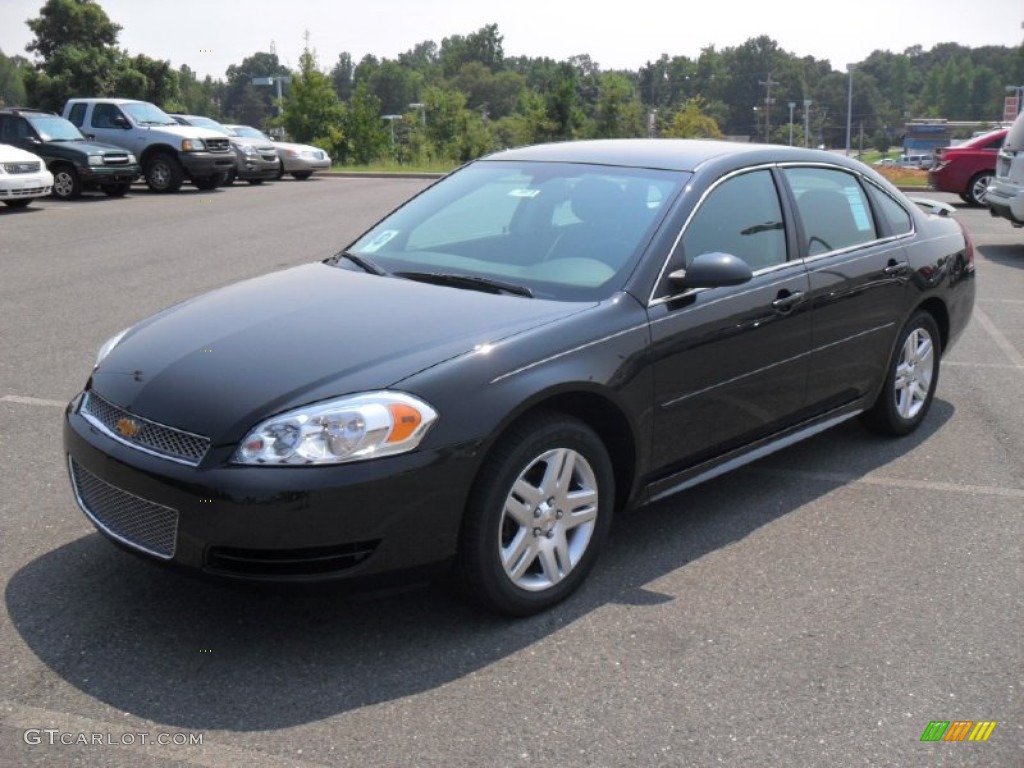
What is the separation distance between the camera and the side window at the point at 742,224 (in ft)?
15.2

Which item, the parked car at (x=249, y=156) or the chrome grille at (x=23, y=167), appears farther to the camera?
the parked car at (x=249, y=156)

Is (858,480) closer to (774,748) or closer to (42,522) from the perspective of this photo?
(774,748)

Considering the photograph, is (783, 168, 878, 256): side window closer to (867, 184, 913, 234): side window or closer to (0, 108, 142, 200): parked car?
(867, 184, 913, 234): side window

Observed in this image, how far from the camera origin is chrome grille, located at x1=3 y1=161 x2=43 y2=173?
60.1 feet

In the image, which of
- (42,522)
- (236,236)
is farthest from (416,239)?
(236,236)

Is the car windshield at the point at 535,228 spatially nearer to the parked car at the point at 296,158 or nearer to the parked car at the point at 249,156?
the parked car at the point at 249,156

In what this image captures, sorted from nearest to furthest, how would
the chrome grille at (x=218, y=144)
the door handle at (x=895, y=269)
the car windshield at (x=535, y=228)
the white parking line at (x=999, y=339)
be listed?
the car windshield at (x=535, y=228) < the door handle at (x=895, y=269) < the white parking line at (x=999, y=339) < the chrome grille at (x=218, y=144)

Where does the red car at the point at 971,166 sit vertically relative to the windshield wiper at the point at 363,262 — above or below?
below

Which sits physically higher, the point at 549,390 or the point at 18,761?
the point at 549,390

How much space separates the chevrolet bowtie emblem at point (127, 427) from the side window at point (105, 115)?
21.1 meters

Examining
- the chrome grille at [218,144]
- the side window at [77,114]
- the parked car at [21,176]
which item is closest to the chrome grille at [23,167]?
the parked car at [21,176]

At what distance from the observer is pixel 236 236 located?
15.2 metres

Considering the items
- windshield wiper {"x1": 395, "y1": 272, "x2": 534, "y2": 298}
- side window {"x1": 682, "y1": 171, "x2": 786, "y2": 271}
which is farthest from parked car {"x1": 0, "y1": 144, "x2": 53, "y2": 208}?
side window {"x1": 682, "y1": 171, "x2": 786, "y2": 271}

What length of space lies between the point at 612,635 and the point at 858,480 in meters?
2.16
